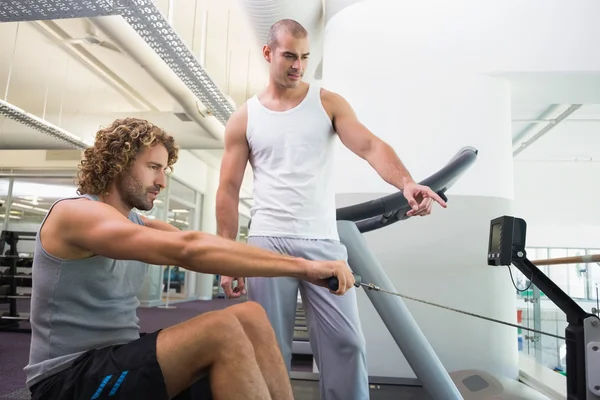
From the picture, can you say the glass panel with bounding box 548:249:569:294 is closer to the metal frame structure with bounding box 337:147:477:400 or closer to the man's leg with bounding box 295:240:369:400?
the metal frame structure with bounding box 337:147:477:400

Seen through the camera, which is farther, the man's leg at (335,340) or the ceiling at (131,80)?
the ceiling at (131,80)

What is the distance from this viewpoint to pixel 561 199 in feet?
30.0

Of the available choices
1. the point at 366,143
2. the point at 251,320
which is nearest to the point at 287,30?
the point at 366,143

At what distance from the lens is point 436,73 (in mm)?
2971

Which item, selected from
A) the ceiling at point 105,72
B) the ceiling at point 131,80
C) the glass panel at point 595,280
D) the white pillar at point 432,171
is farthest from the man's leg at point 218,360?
the ceiling at point 105,72

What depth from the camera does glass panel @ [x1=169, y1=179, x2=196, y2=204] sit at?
8.55m

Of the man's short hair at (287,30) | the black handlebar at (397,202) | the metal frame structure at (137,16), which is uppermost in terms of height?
the metal frame structure at (137,16)

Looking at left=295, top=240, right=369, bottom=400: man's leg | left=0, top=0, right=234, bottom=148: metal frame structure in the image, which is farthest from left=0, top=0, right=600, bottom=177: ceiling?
left=295, top=240, right=369, bottom=400: man's leg

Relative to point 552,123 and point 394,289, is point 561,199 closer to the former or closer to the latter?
point 552,123

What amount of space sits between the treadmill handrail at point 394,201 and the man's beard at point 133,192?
76 cm

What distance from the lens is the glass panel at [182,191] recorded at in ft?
28.1

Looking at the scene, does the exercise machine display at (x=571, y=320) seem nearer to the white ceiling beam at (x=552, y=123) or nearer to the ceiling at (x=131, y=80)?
the ceiling at (x=131, y=80)

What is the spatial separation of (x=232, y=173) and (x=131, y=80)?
4999 mm

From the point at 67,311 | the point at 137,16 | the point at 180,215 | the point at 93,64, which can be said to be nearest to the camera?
the point at 67,311
